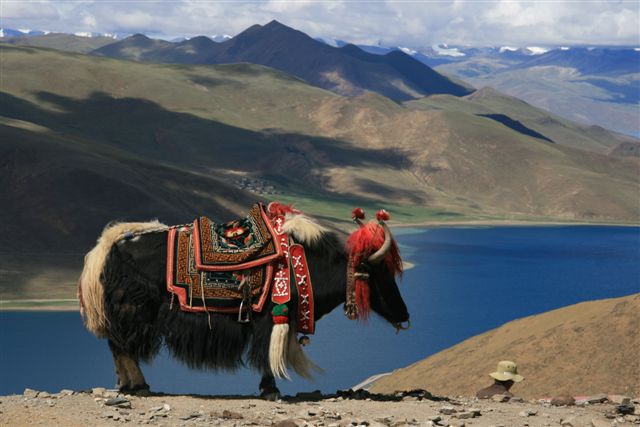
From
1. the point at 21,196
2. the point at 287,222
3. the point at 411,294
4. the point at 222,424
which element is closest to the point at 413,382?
the point at 287,222

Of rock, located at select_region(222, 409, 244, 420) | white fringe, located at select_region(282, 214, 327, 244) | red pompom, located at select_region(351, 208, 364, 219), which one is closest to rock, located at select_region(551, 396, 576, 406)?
red pompom, located at select_region(351, 208, 364, 219)

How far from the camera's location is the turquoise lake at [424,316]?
62128mm

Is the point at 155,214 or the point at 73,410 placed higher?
the point at 73,410

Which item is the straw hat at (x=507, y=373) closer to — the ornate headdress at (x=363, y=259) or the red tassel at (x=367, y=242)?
the ornate headdress at (x=363, y=259)

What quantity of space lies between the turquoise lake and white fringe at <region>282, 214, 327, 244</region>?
405 cm

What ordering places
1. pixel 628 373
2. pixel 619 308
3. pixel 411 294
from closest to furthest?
pixel 628 373
pixel 619 308
pixel 411 294

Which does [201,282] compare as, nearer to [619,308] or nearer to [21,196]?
[619,308]

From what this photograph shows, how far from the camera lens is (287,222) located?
41.9ft

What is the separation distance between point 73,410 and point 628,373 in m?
15.4

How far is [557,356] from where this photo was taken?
2611 cm

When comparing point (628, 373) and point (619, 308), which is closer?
point (628, 373)

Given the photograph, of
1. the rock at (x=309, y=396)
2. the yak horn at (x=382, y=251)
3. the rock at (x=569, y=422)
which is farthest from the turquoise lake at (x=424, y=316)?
the rock at (x=569, y=422)

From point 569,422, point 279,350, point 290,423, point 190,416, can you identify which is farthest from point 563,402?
point 190,416

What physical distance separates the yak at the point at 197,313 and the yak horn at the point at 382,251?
1 centimetres
